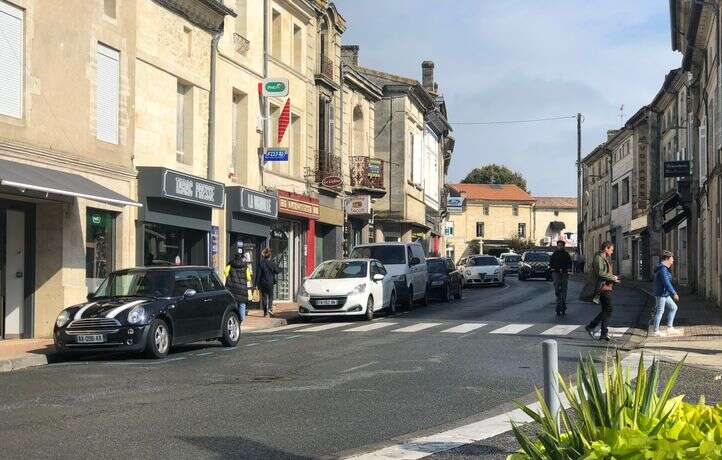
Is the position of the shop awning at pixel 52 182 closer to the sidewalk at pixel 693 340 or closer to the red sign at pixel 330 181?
the sidewalk at pixel 693 340

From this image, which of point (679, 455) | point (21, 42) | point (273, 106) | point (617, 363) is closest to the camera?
point (679, 455)

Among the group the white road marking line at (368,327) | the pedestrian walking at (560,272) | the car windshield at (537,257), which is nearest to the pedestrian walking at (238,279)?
the white road marking line at (368,327)

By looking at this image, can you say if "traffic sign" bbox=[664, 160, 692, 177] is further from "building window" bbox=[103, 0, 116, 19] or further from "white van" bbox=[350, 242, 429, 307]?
"building window" bbox=[103, 0, 116, 19]

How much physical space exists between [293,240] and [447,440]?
87.6ft

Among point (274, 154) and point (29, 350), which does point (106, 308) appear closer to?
point (29, 350)

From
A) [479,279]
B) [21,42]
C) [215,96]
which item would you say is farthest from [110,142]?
[479,279]

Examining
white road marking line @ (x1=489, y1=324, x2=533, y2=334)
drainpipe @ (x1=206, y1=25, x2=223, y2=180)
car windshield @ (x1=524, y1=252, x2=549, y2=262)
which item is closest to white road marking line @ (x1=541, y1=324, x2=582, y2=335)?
white road marking line @ (x1=489, y1=324, x2=533, y2=334)

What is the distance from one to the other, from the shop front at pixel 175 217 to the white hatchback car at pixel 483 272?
21185mm

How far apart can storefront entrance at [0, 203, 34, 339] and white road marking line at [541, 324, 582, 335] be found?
10208 mm

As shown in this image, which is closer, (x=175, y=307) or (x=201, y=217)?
(x=175, y=307)

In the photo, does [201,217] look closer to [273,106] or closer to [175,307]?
[273,106]

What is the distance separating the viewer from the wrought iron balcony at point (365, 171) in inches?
1580

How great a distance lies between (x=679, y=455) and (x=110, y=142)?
19.9m

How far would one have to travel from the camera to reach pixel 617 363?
12.8 feet
